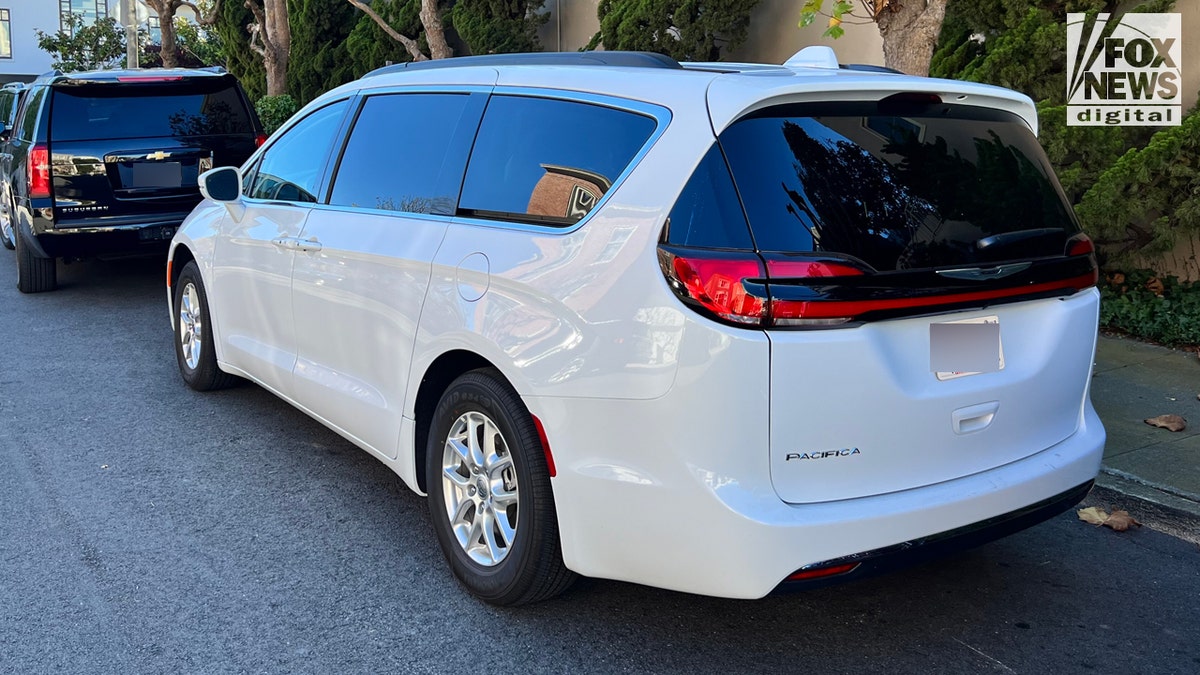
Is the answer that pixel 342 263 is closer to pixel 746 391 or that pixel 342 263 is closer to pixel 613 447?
pixel 613 447

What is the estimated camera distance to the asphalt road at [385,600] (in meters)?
3.40

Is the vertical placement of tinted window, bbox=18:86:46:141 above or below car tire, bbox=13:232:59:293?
above

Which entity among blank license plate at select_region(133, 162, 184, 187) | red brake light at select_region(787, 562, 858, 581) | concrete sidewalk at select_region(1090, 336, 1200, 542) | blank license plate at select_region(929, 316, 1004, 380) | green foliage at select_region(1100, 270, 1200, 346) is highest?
blank license plate at select_region(929, 316, 1004, 380)

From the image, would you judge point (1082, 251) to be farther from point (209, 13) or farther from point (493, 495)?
point (209, 13)

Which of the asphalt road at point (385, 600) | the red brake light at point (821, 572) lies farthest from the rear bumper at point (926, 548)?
the asphalt road at point (385, 600)

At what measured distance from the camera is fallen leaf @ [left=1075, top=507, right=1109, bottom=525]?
178 inches

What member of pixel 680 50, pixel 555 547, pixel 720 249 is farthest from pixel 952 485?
pixel 680 50

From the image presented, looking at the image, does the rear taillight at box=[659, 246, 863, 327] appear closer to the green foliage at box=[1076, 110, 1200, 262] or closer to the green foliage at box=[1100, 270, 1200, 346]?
the green foliage at box=[1076, 110, 1200, 262]

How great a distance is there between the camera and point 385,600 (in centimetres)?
378

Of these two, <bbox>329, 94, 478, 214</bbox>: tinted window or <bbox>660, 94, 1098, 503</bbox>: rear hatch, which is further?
<bbox>329, 94, 478, 214</bbox>: tinted window

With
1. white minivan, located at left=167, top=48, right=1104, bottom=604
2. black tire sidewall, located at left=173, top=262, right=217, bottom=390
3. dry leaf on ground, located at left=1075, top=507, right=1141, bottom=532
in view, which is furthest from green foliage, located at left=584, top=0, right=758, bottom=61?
dry leaf on ground, located at left=1075, top=507, right=1141, bottom=532

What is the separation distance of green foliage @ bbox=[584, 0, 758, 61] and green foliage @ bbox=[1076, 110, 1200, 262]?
4.46 metres

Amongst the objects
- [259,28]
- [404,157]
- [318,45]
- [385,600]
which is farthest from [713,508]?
[318,45]

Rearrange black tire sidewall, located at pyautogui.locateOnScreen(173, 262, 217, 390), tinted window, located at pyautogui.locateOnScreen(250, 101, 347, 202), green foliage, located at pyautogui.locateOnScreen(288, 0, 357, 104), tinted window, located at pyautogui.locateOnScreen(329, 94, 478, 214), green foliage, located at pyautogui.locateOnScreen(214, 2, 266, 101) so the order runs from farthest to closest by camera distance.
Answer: green foliage, located at pyautogui.locateOnScreen(214, 2, 266, 101), green foliage, located at pyautogui.locateOnScreen(288, 0, 357, 104), black tire sidewall, located at pyautogui.locateOnScreen(173, 262, 217, 390), tinted window, located at pyautogui.locateOnScreen(250, 101, 347, 202), tinted window, located at pyautogui.locateOnScreen(329, 94, 478, 214)
